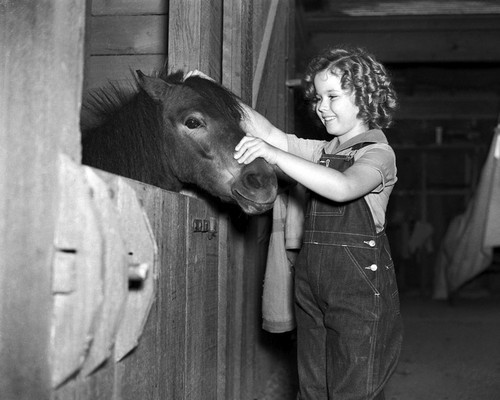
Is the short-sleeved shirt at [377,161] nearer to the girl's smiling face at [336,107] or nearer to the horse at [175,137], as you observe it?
the girl's smiling face at [336,107]

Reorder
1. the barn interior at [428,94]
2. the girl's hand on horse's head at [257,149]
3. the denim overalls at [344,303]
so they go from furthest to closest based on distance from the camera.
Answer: the barn interior at [428,94] < the denim overalls at [344,303] < the girl's hand on horse's head at [257,149]

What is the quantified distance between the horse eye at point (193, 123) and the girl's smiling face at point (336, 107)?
0.40 m

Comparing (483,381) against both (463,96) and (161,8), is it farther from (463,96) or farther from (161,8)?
(463,96)

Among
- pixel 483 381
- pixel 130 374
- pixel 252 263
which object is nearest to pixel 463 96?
pixel 483 381

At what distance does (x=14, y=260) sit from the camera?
103 centimetres

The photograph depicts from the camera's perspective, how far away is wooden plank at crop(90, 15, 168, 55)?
338 cm

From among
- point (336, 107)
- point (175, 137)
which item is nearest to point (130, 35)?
point (175, 137)

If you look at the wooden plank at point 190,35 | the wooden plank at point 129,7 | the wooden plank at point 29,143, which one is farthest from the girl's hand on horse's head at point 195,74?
the wooden plank at point 129,7

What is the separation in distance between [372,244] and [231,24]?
3.53 ft

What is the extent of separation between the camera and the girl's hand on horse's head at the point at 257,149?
175 cm

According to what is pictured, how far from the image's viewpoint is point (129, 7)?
3.45 meters

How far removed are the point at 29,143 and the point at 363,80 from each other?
1268 mm

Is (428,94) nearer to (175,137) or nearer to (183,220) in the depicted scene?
(175,137)

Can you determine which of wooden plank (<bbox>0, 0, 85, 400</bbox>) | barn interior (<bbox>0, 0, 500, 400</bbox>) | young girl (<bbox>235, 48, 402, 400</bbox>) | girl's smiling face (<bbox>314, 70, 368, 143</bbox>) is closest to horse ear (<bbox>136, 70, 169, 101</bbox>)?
barn interior (<bbox>0, 0, 500, 400</bbox>)
